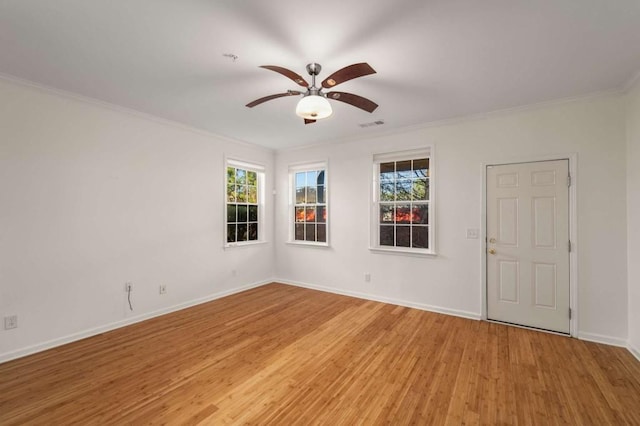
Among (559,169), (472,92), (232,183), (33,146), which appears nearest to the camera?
(33,146)

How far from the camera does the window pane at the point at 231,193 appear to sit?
5.05m

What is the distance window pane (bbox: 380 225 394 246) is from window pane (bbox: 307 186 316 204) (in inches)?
58.7

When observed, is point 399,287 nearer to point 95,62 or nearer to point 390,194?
point 390,194

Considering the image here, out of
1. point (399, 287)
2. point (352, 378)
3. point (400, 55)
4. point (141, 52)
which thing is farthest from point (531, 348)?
point (141, 52)

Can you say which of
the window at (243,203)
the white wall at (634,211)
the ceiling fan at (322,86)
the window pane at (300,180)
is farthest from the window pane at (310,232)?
the white wall at (634,211)

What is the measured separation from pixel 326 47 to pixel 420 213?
293 centimetres

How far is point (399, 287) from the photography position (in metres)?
4.42

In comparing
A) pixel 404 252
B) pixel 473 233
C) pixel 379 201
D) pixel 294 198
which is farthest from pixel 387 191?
pixel 294 198

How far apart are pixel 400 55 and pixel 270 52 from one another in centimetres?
110

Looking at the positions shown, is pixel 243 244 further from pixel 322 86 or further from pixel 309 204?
pixel 322 86

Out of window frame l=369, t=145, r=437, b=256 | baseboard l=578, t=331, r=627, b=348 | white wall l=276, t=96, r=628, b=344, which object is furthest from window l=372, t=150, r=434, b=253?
baseboard l=578, t=331, r=627, b=348

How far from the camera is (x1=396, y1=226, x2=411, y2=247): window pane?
447 centimetres

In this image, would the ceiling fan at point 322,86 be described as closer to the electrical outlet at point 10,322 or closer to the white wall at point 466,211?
the white wall at point 466,211

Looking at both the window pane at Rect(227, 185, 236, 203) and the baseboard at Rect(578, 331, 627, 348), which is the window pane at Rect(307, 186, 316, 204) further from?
the baseboard at Rect(578, 331, 627, 348)
